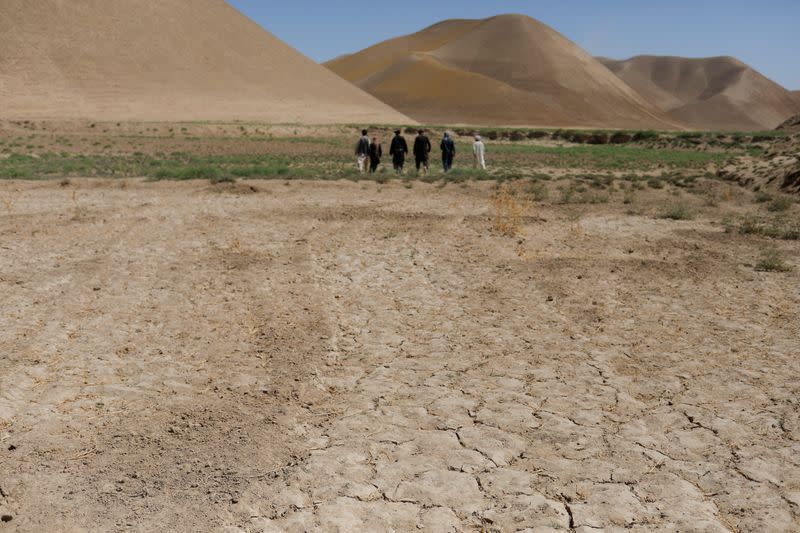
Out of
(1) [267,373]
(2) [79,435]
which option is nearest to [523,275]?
(1) [267,373]

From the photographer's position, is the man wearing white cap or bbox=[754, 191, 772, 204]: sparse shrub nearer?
bbox=[754, 191, 772, 204]: sparse shrub

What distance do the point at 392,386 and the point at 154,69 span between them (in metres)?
84.6

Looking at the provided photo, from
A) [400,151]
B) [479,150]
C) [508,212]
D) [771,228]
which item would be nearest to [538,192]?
[508,212]

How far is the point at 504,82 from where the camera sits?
136500 mm

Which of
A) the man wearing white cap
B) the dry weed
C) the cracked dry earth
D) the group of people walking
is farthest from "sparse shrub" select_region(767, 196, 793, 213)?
the man wearing white cap

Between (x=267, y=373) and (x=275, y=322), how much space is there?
1.44 metres

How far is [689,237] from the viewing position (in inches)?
509

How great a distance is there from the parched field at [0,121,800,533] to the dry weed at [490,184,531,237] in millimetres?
185

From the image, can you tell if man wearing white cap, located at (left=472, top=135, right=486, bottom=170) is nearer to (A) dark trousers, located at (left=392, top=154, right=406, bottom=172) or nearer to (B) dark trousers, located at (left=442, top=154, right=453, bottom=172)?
(B) dark trousers, located at (left=442, top=154, right=453, bottom=172)

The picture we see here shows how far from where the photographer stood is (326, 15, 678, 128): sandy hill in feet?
399

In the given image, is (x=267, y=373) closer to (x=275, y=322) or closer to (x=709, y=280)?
(x=275, y=322)

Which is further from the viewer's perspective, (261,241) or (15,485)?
(261,241)

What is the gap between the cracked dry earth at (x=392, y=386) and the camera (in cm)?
454

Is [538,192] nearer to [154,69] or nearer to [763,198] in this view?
[763,198]
